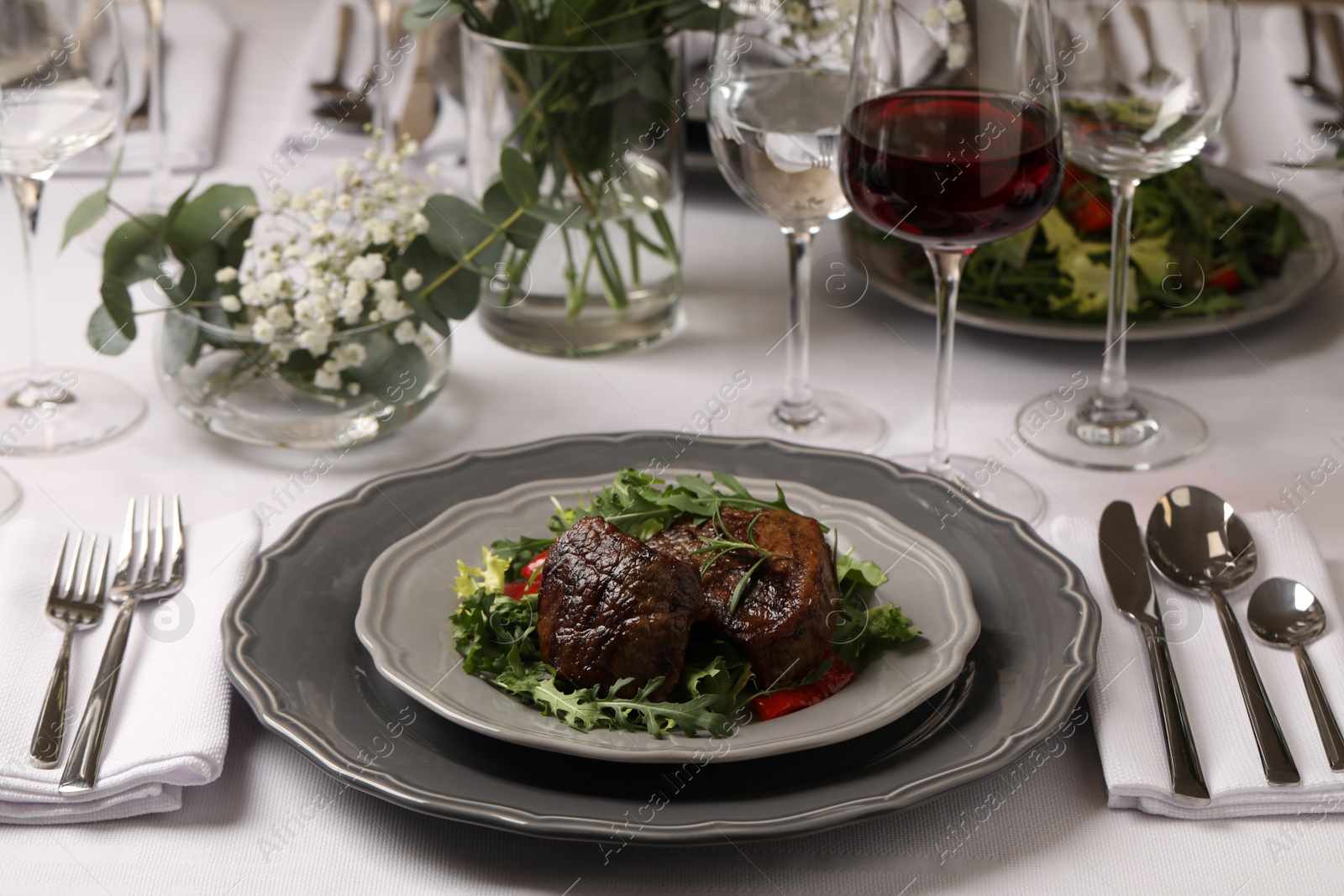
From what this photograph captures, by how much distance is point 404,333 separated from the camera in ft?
4.51

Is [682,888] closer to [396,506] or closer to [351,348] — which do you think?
[396,506]

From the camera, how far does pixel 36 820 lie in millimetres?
866

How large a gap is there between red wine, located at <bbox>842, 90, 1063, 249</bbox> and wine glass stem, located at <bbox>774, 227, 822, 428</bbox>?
0.24 meters

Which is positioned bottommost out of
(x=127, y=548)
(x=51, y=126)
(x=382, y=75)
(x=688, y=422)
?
(x=688, y=422)

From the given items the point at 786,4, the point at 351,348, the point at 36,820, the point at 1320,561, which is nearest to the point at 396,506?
the point at 351,348

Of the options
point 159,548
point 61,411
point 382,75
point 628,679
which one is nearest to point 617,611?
point 628,679

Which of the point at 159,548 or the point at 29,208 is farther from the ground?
the point at 29,208

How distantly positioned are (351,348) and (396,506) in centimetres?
27

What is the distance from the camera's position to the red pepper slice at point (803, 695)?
0.89 m

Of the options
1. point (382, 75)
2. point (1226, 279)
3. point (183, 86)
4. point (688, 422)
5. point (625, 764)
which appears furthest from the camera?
point (183, 86)

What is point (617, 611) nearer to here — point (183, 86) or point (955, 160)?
point (955, 160)

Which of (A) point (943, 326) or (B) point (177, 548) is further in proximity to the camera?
(A) point (943, 326)

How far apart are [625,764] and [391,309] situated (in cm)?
65

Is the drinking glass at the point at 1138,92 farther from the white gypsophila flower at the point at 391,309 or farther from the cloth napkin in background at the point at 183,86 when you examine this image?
the cloth napkin in background at the point at 183,86
